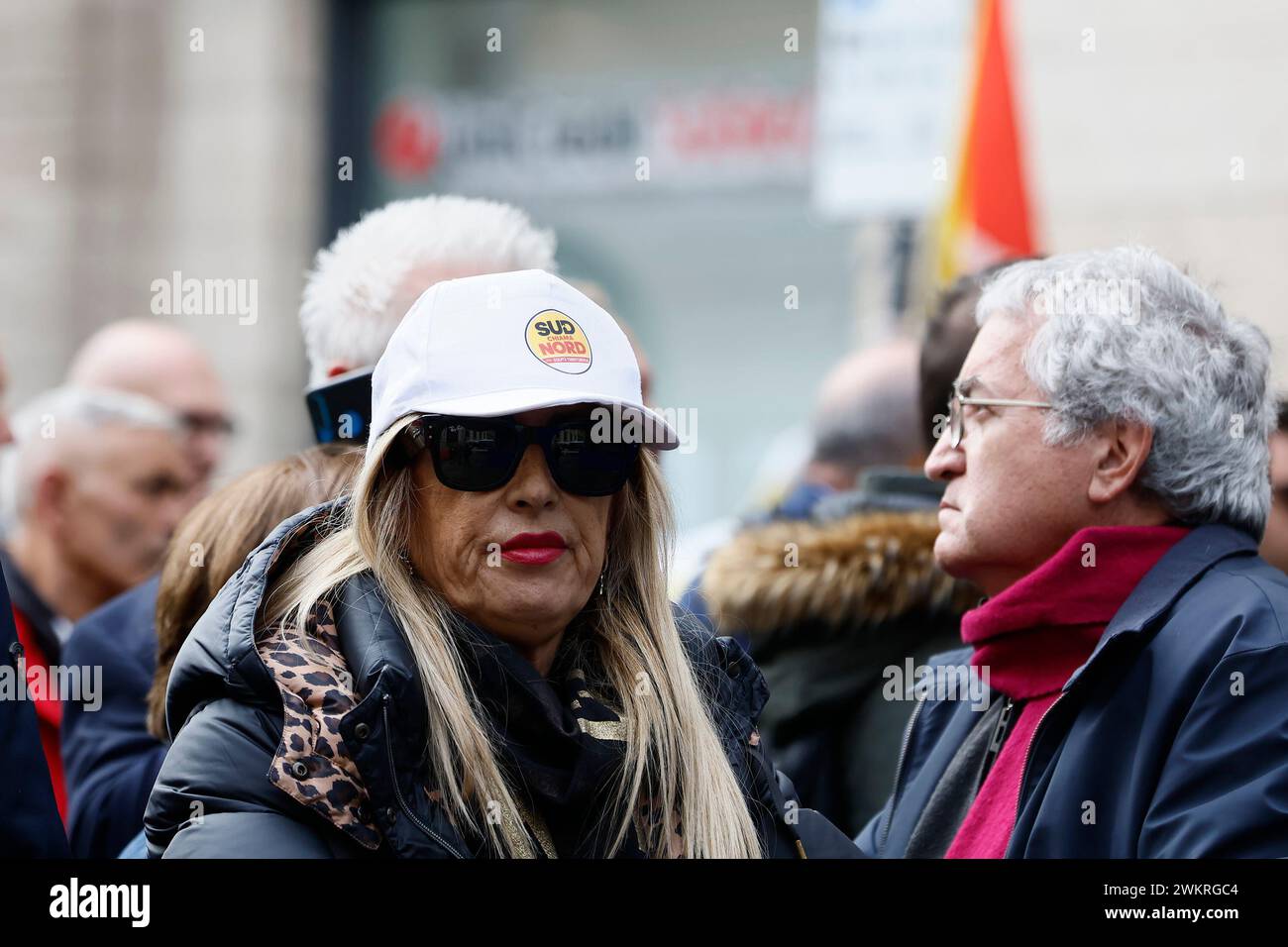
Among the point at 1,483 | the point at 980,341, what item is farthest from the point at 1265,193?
the point at 1,483

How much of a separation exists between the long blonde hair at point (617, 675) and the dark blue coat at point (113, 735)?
0.99 meters

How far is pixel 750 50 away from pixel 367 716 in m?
8.31

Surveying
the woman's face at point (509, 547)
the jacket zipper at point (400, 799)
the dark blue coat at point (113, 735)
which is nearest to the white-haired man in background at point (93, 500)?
the dark blue coat at point (113, 735)

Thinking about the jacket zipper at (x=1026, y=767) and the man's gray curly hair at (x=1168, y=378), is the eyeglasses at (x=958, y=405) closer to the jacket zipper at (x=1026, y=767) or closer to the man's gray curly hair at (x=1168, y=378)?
the man's gray curly hair at (x=1168, y=378)

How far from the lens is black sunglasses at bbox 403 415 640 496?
220cm

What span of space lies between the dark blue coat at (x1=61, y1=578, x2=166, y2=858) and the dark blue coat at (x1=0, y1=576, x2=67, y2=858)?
799 mm

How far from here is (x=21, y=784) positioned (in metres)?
2.16

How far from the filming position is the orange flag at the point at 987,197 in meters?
5.52

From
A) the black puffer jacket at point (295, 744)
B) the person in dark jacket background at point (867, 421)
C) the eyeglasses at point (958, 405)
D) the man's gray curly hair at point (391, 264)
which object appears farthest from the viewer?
the person in dark jacket background at point (867, 421)
